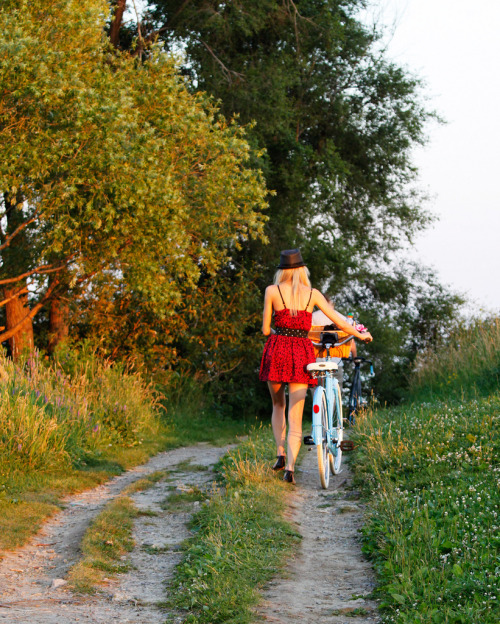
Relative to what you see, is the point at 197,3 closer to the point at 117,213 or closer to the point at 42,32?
the point at 42,32

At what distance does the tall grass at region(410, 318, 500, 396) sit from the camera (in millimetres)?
14180

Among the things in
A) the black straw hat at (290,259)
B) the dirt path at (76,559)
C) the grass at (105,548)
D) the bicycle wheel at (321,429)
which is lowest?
the dirt path at (76,559)

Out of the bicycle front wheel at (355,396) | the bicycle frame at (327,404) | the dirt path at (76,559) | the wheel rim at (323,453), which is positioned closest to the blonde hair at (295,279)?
the bicycle frame at (327,404)

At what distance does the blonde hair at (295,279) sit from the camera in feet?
25.8

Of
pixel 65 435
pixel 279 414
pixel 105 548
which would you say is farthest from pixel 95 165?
pixel 105 548

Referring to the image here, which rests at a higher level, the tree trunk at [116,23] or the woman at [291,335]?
the tree trunk at [116,23]

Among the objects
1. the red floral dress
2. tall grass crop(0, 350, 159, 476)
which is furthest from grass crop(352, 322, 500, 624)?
tall grass crop(0, 350, 159, 476)

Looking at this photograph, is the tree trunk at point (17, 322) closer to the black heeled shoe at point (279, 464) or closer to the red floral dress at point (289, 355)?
the black heeled shoe at point (279, 464)

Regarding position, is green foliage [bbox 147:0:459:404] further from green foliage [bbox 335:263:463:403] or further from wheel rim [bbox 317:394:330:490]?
wheel rim [bbox 317:394:330:490]

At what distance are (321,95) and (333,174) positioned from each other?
8.09 ft

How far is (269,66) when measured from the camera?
20062 mm

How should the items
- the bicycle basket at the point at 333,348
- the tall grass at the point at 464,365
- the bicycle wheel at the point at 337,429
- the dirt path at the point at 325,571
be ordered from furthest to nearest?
the tall grass at the point at 464,365
the bicycle basket at the point at 333,348
the bicycle wheel at the point at 337,429
the dirt path at the point at 325,571

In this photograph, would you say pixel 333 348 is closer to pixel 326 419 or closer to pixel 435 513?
pixel 326 419

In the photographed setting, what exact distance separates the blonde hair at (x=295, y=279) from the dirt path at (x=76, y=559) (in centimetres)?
230
